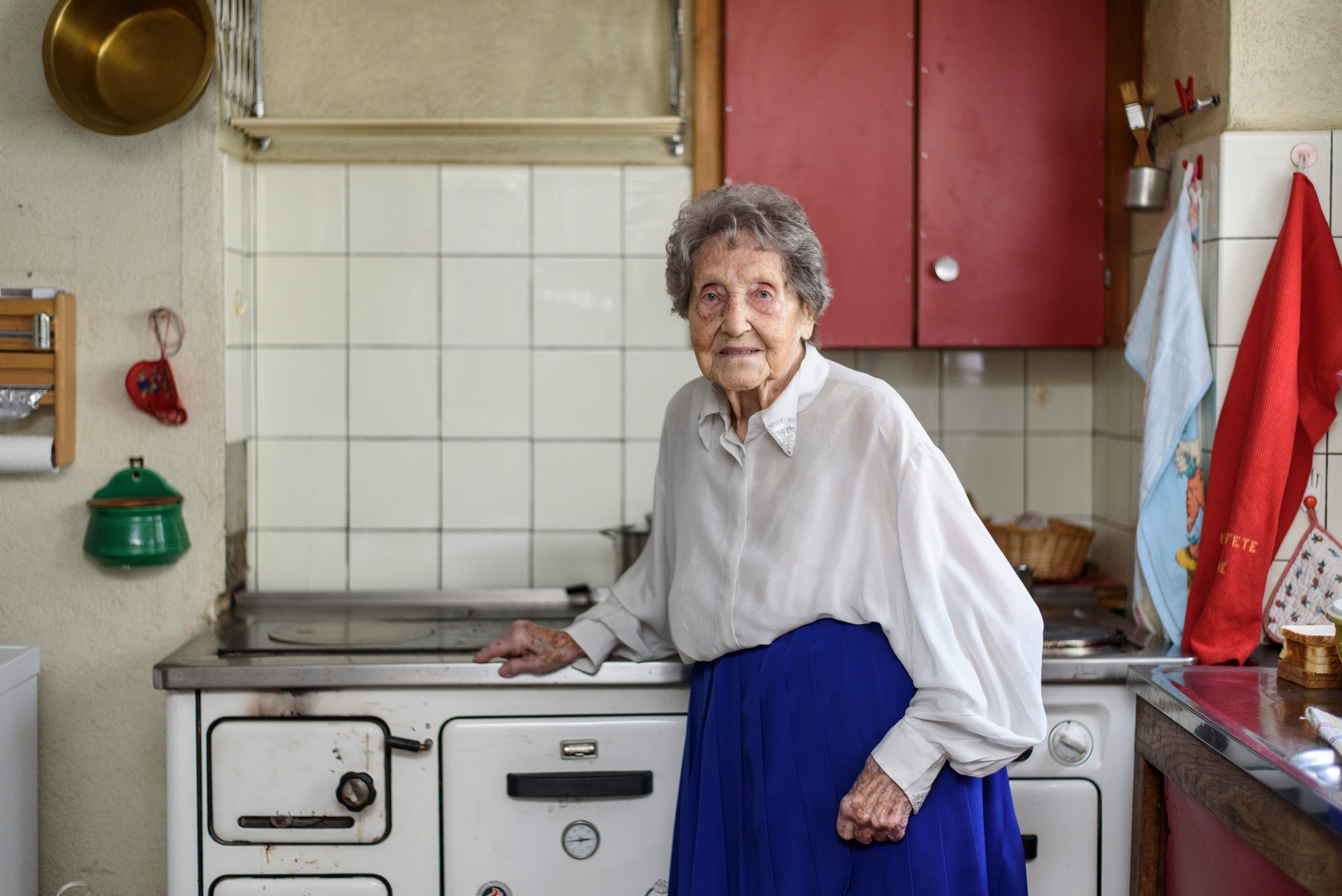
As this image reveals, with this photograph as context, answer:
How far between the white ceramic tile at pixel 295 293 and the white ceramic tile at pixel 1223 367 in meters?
1.61

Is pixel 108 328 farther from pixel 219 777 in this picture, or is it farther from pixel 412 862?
pixel 412 862

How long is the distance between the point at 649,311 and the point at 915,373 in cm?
58

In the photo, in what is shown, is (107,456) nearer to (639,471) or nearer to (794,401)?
(639,471)

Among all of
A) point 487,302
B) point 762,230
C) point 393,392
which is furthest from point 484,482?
point 762,230

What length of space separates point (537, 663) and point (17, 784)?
96 centimetres

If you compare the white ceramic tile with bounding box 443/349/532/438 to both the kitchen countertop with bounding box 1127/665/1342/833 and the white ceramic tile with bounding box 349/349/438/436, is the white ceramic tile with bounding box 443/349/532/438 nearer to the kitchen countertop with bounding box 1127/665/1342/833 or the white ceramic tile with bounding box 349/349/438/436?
the white ceramic tile with bounding box 349/349/438/436

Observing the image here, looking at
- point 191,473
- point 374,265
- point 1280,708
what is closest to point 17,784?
point 191,473

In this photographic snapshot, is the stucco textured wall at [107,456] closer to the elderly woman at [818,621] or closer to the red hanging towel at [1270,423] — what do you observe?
the elderly woman at [818,621]

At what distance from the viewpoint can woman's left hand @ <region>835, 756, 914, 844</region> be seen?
132 centimetres

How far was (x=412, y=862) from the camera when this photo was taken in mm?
1785

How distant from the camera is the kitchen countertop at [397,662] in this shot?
A: 1.76m

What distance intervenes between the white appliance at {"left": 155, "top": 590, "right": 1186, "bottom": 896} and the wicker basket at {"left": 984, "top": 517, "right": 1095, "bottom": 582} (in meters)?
0.43

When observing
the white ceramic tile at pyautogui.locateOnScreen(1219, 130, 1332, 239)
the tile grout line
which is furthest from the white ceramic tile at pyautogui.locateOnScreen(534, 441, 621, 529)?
the white ceramic tile at pyautogui.locateOnScreen(1219, 130, 1332, 239)

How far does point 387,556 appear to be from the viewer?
233cm
